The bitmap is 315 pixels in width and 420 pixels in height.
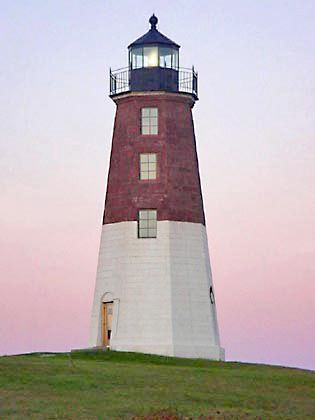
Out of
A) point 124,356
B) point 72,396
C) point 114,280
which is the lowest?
point 72,396

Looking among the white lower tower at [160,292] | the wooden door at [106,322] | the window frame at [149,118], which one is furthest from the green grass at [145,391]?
the window frame at [149,118]

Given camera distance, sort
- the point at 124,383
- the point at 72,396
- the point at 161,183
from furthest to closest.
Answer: the point at 161,183 < the point at 124,383 < the point at 72,396

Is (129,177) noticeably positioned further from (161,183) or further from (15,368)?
(15,368)

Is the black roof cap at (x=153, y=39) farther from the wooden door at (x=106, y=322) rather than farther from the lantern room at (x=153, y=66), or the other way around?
the wooden door at (x=106, y=322)

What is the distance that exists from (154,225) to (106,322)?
5166 millimetres

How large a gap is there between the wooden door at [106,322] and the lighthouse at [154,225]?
0.15 ft

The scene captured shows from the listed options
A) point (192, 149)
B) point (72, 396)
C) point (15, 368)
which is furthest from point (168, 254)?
point (72, 396)

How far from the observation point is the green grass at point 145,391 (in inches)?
1352

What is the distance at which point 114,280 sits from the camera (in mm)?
54594

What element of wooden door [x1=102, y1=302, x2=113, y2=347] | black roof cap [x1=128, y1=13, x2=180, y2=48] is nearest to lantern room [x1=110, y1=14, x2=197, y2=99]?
black roof cap [x1=128, y1=13, x2=180, y2=48]

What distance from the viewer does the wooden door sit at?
181 feet

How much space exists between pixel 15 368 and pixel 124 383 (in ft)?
15.1

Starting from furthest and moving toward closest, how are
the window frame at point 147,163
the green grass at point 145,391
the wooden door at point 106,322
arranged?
the window frame at point 147,163, the wooden door at point 106,322, the green grass at point 145,391

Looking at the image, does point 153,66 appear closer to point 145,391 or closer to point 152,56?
point 152,56
